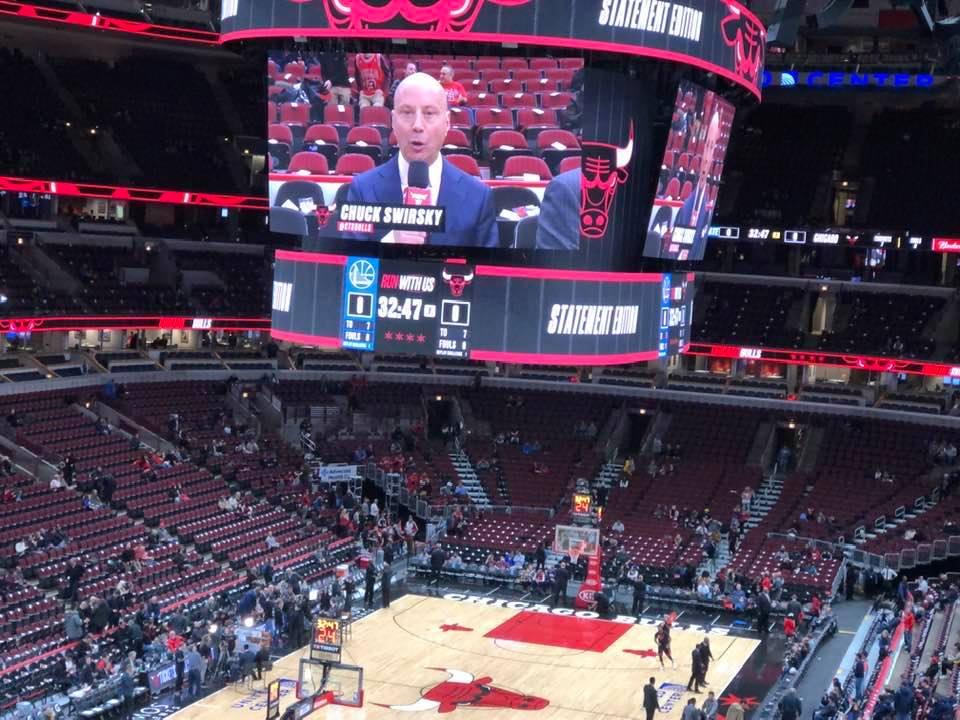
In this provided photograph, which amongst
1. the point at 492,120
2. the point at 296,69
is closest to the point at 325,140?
the point at 296,69

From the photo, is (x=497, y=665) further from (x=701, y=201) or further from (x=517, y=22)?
(x=517, y=22)

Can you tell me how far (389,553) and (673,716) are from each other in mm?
12263

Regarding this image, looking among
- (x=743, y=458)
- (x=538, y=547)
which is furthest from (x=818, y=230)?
(x=538, y=547)

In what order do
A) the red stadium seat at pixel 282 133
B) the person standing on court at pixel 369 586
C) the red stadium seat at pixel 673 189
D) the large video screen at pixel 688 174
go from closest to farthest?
the red stadium seat at pixel 282 133, the large video screen at pixel 688 174, the red stadium seat at pixel 673 189, the person standing on court at pixel 369 586

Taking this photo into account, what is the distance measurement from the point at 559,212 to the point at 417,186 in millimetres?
2536

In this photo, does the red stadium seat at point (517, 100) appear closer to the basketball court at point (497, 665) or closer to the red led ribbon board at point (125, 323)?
the basketball court at point (497, 665)

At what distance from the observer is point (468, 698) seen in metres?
29.1

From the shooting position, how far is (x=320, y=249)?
92.6ft

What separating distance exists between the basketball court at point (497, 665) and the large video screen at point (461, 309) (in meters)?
6.36

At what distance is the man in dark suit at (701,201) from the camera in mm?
29484

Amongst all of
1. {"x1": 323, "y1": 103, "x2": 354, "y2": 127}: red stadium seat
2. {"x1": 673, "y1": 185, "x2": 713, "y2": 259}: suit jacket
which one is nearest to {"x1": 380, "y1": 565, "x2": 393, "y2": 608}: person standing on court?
{"x1": 673, "y1": 185, "x2": 713, "y2": 259}: suit jacket

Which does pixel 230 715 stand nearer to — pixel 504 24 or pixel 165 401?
pixel 504 24

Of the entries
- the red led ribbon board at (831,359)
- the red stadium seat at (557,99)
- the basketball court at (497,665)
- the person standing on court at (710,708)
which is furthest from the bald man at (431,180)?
the red led ribbon board at (831,359)

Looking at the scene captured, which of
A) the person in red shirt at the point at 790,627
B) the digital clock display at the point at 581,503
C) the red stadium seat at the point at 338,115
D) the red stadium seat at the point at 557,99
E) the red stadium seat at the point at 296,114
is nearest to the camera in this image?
the red stadium seat at the point at 557,99
